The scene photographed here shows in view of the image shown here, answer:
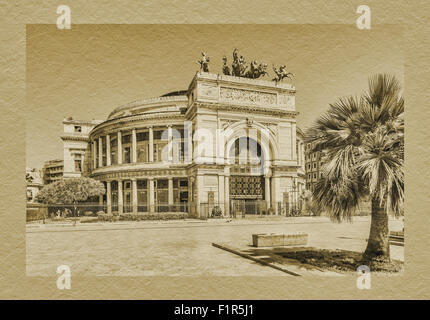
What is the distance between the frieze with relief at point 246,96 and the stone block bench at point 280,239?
48.9 feet

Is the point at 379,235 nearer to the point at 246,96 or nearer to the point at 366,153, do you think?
the point at 366,153

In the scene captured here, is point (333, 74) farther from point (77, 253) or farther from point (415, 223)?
point (77, 253)

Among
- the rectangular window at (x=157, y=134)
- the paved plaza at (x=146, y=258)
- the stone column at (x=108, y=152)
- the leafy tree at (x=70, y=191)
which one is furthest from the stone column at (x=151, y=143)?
the paved plaza at (x=146, y=258)

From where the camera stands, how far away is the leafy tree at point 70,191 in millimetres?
26273

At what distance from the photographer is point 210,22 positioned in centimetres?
860

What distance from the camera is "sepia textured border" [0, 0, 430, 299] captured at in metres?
8.06

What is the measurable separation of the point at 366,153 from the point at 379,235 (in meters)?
2.27

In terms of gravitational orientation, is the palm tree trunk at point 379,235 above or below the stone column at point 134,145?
below

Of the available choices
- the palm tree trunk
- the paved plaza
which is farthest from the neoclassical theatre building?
the palm tree trunk

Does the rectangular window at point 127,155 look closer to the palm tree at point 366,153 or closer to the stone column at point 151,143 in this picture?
the stone column at point 151,143

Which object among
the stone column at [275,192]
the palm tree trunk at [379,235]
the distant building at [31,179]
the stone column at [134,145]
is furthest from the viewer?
the stone column at [134,145]

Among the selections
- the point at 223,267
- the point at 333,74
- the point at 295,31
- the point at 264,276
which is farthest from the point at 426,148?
the point at 223,267

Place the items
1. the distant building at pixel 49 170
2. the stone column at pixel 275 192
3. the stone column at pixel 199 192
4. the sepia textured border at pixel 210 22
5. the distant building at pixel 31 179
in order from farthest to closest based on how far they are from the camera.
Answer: the stone column at pixel 275 192, the stone column at pixel 199 192, the distant building at pixel 49 170, the distant building at pixel 31 179, the sepia textured border at pixel 210 22

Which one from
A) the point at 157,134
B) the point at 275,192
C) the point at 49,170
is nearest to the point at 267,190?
the point at 275,192
